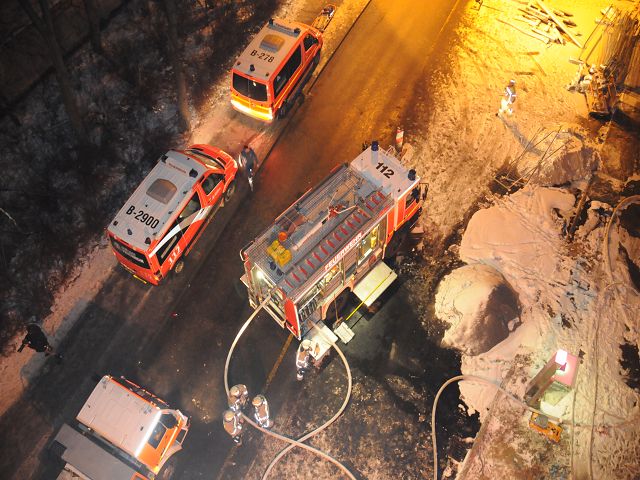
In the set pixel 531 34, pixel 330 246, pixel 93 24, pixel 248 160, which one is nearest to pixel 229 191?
pixel 248 160

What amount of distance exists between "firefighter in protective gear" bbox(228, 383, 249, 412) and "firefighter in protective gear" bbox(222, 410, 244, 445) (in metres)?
0.18

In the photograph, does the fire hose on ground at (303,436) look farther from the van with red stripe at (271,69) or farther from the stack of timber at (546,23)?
the stack of timber at (546,23)

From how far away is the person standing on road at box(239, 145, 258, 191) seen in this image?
1875 centimetres

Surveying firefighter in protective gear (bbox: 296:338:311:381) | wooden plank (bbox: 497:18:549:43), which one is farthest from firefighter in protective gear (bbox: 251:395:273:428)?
wooden plank (bbox: 497:18:549:43)

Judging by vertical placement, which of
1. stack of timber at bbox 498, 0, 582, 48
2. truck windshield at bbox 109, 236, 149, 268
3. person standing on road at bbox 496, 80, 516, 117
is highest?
stack of timber at bbox 498, 0, 582, 48

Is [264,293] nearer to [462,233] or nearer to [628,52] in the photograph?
[462,233]

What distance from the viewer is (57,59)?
16.3 meters

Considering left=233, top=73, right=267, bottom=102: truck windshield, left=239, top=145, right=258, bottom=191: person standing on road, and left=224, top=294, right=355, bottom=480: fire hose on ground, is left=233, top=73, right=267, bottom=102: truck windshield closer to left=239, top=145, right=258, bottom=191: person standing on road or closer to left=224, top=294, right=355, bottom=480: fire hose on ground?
left=239, top=145, right=258, bottom=191: person standing on road

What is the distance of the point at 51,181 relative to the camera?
18484mm

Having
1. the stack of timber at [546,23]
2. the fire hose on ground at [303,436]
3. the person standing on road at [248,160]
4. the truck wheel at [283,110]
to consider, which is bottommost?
the fire hose on ground at [303,436]

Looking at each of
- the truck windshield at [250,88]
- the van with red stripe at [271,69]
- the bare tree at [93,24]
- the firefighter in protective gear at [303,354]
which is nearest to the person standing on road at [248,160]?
the van with red stripe at [271,69]

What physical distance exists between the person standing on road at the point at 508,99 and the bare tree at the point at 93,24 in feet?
49.5

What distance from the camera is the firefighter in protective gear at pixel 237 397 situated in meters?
14.3

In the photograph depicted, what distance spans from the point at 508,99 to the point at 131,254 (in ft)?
46.3
